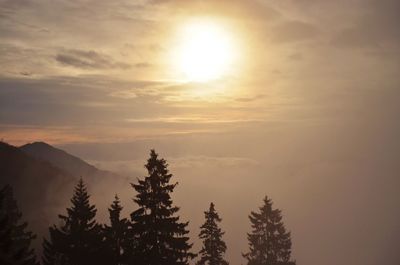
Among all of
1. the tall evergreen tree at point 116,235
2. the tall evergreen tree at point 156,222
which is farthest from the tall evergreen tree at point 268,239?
the tall evergreen tree at point 156,222

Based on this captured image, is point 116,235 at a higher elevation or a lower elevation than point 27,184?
lower

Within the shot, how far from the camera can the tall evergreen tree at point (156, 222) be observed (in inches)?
1152

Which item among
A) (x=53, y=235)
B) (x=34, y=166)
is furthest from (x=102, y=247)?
(x=34, y=166)

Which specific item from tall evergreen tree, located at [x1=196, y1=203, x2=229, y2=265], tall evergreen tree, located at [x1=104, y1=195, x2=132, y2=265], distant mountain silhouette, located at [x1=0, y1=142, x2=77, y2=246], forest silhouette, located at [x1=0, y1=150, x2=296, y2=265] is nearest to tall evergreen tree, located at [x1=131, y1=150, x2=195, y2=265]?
forest silhouette, located at [x1=0, y1=150, x2=296, y2=265]

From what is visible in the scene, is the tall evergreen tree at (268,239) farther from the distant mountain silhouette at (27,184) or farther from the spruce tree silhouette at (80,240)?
the distant mountain silhouette at (27,184)

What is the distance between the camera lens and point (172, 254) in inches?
1167

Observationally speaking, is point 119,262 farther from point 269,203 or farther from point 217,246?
point 269,203

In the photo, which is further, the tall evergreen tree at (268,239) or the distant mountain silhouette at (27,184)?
the distant mountain silhouette at (27,184)

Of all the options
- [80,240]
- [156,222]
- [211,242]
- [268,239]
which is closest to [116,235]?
[80,240]

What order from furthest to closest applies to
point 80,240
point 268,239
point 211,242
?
point 268,239 < point 211,242 < point 80,240

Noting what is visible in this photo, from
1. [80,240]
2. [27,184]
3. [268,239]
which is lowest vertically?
[268,239]

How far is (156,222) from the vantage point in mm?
29328

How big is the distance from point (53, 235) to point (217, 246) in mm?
16742

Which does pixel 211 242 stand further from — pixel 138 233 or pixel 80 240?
pixel 80 240
